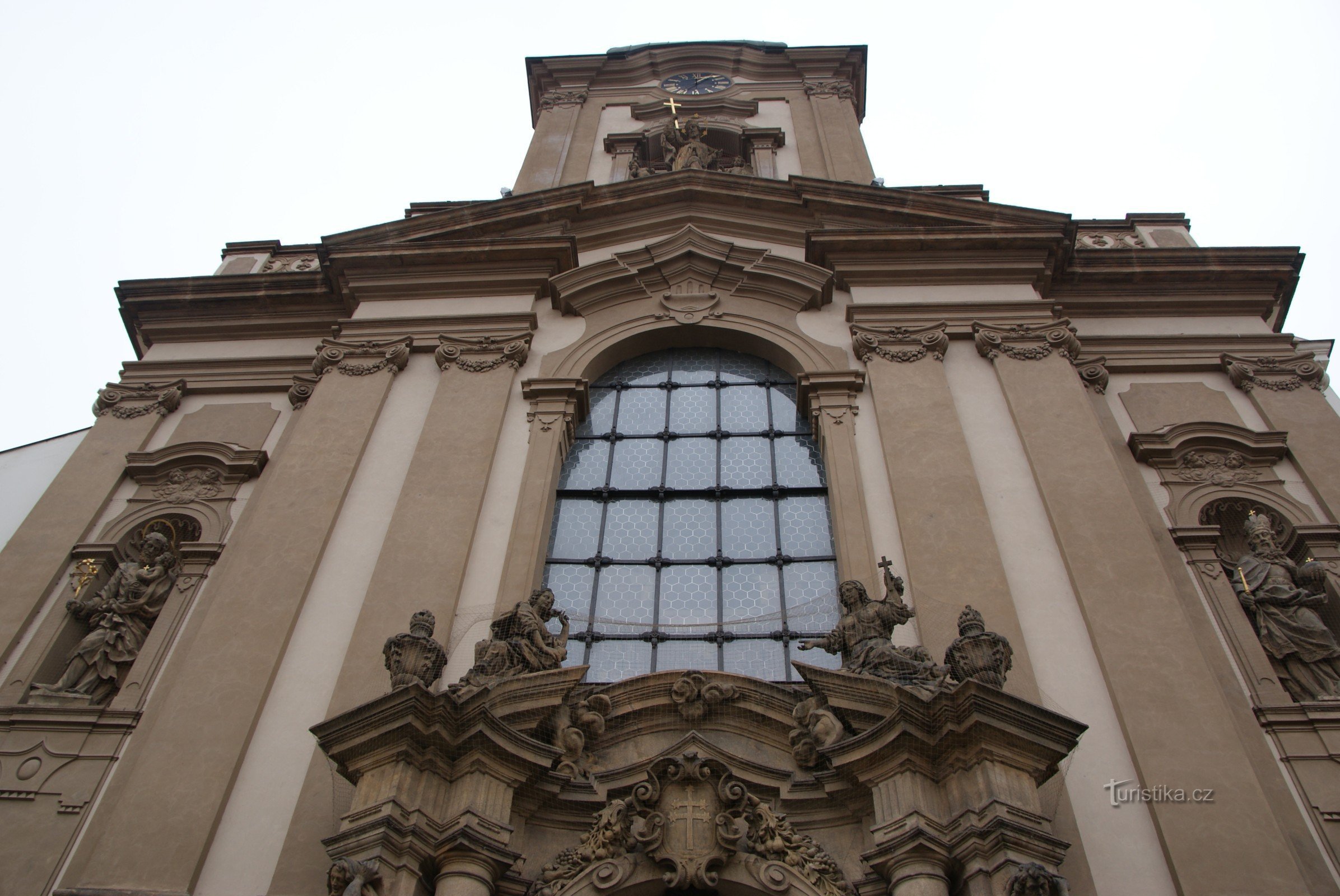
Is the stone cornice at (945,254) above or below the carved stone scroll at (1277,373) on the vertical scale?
above

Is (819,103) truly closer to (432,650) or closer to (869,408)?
(869,408)

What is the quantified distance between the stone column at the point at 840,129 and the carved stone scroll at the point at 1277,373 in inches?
220

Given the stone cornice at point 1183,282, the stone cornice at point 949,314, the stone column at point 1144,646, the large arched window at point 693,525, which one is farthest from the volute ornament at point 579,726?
the stone cornice at point 1183,282

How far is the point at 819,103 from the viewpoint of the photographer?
17734mm

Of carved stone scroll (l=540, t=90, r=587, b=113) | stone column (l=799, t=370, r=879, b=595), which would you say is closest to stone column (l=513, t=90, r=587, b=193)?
carved stone scroll (l=540, t=90, r=587, b=113)

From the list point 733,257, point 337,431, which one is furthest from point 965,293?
point 337,431

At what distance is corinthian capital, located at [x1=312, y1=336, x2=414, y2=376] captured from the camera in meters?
11.3

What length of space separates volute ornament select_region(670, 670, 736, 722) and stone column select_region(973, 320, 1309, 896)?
2.67m

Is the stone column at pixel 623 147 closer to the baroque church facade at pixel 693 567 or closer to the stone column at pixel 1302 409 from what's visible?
the baroque church facade at pixel 693 567

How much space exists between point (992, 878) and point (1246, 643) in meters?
3.70

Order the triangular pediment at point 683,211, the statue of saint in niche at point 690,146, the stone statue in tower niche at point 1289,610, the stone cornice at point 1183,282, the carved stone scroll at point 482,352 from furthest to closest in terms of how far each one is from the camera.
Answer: the statue of saint in niche at point 690,146 < the triangular pediment at point 683,211 < the stone cornice at point 1183,282 < the carved stone scroll at point 482,352 < the stone statue in tower niche at point 1289,610

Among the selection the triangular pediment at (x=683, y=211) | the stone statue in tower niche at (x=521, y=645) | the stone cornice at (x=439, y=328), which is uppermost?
the triangular pediment at (x=683, y=211)

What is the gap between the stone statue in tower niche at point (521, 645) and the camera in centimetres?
763

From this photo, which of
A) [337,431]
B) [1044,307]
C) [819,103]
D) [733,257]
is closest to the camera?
[337,431]
